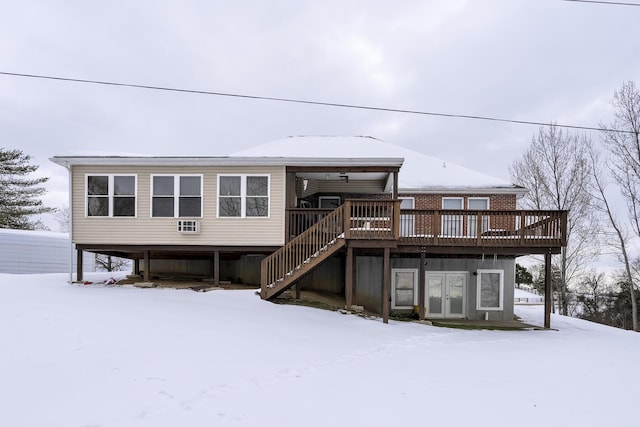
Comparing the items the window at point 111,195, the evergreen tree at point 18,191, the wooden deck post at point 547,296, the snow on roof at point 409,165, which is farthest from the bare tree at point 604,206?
the evergreen tree at point 18,191

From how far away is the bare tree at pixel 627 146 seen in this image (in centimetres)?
1980

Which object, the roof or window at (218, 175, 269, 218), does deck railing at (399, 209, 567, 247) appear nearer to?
the roof

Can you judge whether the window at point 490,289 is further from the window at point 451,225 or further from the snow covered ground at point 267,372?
the snow covered ground at point 267,372

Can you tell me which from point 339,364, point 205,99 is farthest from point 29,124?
point 339,364

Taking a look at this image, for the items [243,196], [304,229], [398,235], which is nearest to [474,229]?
[398,235]

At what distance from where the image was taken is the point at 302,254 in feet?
35.4

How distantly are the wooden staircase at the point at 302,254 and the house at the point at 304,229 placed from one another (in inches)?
1.2

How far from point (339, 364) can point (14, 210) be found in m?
36.2

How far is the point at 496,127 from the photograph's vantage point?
1332 inches

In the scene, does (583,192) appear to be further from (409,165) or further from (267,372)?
(267,372)

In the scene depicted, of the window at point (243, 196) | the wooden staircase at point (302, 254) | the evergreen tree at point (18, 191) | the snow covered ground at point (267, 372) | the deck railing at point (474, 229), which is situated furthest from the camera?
the evergreen tree at point (18, 191)

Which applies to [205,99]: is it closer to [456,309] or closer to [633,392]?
[456,309]

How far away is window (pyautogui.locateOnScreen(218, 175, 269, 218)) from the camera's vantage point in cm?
1212

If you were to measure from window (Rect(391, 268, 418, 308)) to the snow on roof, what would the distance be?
4267mm
